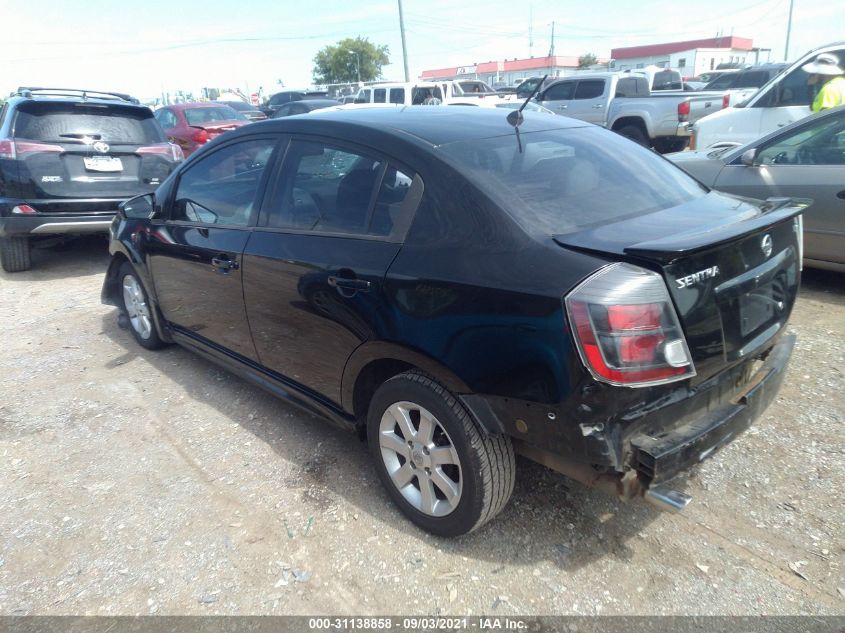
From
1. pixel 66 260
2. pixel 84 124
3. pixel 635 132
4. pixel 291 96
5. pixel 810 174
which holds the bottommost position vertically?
pixel 66 260

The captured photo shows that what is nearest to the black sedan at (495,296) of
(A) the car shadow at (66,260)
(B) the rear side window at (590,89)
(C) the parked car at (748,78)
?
(A) the car shadow at (66,260)

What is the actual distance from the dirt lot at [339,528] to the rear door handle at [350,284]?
39.7 inches

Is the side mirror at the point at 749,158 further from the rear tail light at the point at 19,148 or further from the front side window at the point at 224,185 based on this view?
the rear tail light at the point at 19,148

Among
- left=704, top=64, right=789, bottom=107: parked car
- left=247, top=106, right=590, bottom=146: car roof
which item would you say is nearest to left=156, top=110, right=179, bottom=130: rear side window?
left=247, top=106, right=590, bottom=146: car roof

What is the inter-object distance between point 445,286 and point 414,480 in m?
0.93

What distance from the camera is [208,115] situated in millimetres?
13508

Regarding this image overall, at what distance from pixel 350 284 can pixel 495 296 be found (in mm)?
756

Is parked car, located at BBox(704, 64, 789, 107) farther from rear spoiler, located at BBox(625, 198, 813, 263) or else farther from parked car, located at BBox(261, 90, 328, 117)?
rear spoiler, located at BBox(625, 198, 813, 263)

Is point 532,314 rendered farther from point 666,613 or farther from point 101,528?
point 101,528

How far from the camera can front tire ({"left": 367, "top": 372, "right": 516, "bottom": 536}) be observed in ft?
7.63

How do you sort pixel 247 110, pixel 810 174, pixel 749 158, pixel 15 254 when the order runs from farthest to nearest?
1. pixel 247 110
2. pixel 15 254
3. pixel 749 158
4. pixel 810 174

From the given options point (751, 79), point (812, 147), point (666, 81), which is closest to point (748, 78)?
point (751, 79)

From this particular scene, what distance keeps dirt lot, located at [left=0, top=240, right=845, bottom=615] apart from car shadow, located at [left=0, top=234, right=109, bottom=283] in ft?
12.1

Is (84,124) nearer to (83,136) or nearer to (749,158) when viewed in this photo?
(83,136)
